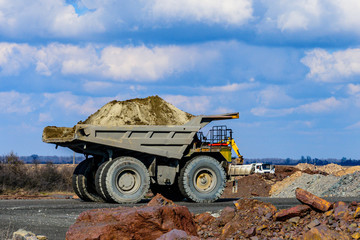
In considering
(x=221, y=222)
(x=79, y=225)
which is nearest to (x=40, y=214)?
(x=79, y=225)

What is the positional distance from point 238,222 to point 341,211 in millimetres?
1674

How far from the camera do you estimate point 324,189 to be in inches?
1019

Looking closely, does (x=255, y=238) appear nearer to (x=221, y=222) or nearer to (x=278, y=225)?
(x=278, y=225)

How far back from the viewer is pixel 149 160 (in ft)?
56.5

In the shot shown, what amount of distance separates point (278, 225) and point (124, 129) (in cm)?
887

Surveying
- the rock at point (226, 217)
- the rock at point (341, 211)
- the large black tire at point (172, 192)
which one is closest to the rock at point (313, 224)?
the rock at point (341, 211)

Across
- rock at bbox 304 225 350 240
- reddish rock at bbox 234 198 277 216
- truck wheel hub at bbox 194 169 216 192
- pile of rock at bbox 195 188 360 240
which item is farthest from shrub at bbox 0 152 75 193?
rock at bbox 304 225 350 240

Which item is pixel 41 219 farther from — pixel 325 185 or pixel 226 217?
pixel 325 185

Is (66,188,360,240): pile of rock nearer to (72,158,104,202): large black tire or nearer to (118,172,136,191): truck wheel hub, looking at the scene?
(118,172,136,191): truck wheel hub

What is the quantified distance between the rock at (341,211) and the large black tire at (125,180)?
8.89 m

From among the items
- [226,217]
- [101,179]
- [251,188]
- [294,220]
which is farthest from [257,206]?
[251,188]

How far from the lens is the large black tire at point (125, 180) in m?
16.3

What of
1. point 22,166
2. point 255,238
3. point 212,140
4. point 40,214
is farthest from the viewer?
point 22,166

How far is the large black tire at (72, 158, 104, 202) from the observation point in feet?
60.1
